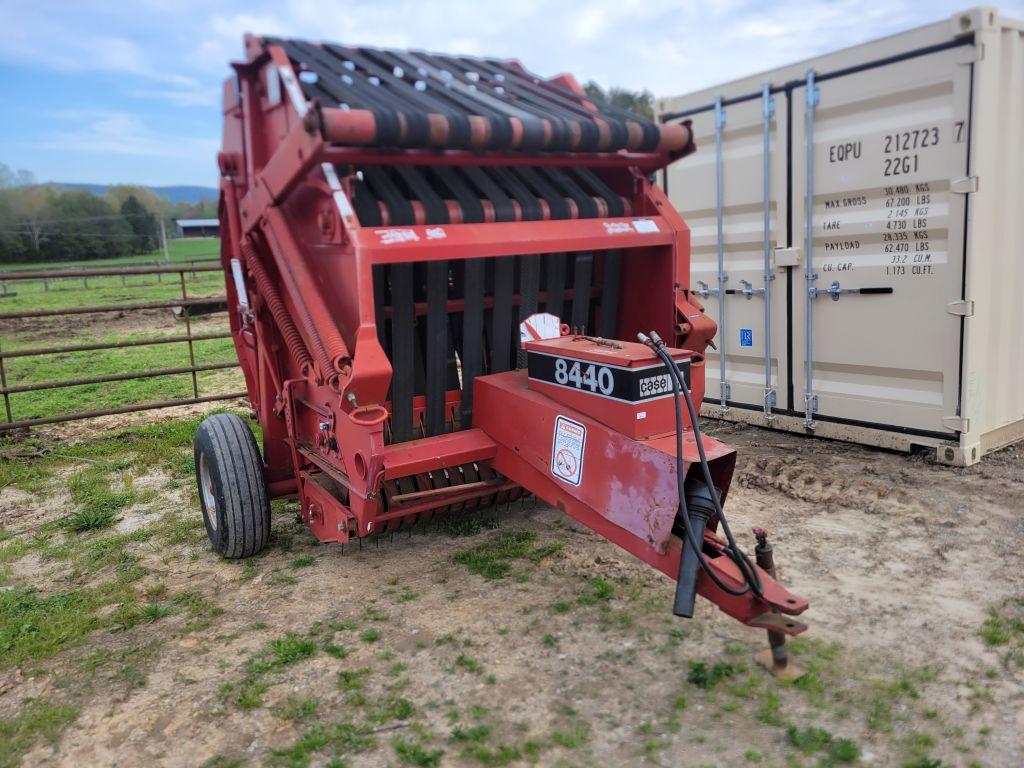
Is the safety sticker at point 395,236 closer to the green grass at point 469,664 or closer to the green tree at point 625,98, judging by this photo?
the green grass at point 469,664

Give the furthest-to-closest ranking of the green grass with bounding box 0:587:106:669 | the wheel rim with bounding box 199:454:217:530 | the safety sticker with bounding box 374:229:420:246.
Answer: the wheel rim with bounding box 199:454:217:530 → the green grass with bounding box 0:587:106:669 → the safety sticker with bounding box 374:229:420:246

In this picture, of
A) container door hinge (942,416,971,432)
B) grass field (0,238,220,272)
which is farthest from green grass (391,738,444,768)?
grass field (0,238,220,272)

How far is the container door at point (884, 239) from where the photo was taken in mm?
5125

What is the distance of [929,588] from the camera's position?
12.3ft

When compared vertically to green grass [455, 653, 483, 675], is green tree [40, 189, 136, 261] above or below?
above

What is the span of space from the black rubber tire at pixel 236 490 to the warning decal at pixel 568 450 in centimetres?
178

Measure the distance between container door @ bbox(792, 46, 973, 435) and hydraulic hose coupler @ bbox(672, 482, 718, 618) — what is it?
3.13 m

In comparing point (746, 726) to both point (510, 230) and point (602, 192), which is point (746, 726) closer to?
point (510, 230)

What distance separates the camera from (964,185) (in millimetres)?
5012

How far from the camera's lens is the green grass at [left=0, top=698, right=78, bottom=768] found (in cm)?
292

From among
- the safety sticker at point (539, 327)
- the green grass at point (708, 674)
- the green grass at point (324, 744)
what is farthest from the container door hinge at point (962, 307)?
the green grass at point (324, 744)

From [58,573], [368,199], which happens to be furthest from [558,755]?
[58,573]

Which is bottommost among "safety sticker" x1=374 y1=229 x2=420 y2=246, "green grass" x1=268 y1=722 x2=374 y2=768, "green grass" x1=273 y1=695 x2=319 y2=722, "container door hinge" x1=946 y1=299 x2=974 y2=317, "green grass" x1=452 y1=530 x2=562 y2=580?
"green grass" x1=268 y1=722 x2=374 y2=768

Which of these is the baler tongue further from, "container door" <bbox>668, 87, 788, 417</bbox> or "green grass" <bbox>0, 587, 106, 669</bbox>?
"container door" <bbox>668, 87, 788, 417</bbox>
